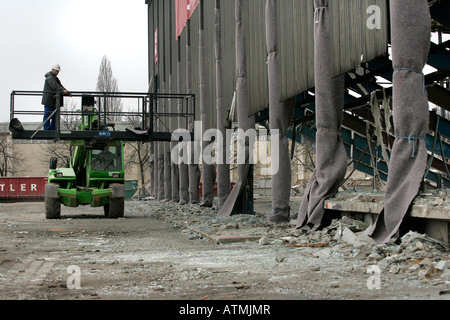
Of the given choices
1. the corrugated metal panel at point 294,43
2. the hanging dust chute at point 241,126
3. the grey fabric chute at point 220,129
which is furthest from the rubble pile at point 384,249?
the grey fabric chute at point 220,129

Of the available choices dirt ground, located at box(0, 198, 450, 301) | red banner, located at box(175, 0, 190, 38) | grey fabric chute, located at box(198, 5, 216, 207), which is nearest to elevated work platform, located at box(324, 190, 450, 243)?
dirt ground, located at box(0, 198, 450, 301)

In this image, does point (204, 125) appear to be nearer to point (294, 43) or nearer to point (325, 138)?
point (294, 43)

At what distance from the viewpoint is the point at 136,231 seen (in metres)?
16.2

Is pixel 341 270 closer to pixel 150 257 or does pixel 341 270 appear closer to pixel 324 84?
pixel 150 257

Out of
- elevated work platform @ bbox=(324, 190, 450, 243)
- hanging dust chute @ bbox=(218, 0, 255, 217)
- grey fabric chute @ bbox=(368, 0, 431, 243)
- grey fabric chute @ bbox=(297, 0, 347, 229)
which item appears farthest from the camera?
hanging dust chute @ bbox=(218, 0, 255, 217)

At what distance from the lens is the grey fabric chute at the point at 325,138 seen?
12242 millimetres

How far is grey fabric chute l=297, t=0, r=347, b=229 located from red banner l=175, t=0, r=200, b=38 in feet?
54.3

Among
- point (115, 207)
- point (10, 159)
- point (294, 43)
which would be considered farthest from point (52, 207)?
point (10, 159)

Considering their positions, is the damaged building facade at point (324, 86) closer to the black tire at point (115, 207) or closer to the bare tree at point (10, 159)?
the black tire at point (115, 207)

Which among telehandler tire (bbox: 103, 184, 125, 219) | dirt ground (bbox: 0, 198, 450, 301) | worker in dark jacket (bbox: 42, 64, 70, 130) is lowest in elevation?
dirt ground (bbox: 0, 198, 450, 301)

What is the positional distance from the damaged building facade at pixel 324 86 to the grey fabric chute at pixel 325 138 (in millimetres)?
21

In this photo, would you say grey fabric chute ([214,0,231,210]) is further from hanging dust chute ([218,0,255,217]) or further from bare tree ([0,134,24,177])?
bare tree ([0,134,24,177])

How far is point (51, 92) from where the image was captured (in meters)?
18.5

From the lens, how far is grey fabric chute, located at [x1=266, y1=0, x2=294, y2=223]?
607 inches
